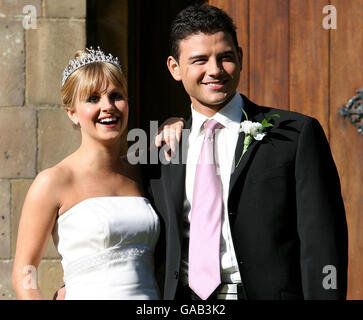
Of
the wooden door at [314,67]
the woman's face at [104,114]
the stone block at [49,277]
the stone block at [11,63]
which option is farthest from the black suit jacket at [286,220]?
the stone block at [11,63]

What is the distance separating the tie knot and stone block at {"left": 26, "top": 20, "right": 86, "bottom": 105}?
109 cm

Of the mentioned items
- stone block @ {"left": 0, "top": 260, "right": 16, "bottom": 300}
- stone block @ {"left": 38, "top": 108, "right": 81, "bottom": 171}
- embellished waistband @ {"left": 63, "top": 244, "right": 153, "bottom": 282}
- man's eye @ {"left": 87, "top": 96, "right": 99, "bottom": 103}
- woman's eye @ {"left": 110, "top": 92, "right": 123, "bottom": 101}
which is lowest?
stone block @ {"left": 0, "top": 260, "right": 16, "bottom": 300}

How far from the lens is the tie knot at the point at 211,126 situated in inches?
103

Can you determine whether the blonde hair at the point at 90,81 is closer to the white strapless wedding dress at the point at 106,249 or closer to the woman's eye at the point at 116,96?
the woman's eye at the point at 116,96

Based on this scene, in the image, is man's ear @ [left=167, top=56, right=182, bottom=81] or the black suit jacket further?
man's ear @ [left=167, top=56, right=182, bottom=81]

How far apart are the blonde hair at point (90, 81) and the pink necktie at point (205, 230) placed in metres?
0.52

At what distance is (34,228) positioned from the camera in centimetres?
262

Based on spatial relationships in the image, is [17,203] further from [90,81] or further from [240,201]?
[240,201]

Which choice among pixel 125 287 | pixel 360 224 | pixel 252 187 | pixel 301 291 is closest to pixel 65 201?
pixel 125 287

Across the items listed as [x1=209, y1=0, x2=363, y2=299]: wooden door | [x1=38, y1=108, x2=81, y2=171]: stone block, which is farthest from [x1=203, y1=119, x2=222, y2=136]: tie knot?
[x1=209, y1=0, x2=363, y2=299]: wooden door

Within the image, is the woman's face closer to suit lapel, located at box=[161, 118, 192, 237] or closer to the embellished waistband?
suit lapel, located at box=[161, 118, 192, 237]

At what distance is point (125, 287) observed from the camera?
262 centimetres

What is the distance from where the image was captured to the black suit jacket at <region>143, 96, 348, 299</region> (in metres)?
2.44
